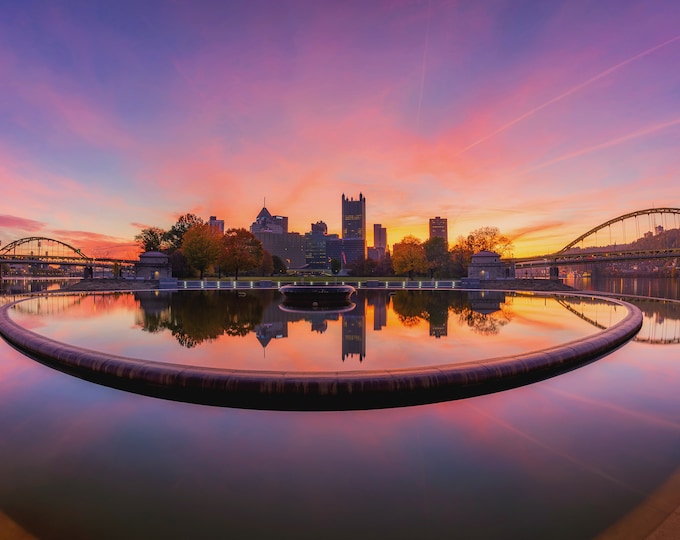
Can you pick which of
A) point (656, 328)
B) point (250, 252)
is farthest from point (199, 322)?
point (250, 252)

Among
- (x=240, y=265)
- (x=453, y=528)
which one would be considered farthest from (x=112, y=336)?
(x=240, y=265)

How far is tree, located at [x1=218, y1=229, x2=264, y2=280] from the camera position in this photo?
61.3 meters

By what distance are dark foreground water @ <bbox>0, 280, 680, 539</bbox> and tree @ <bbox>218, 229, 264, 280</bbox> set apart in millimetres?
53730

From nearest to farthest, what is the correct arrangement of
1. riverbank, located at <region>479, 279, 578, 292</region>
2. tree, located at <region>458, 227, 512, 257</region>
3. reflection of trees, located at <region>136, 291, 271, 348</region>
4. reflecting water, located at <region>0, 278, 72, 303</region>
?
reflection of trees, located at <region>136, 291, 271, 348</region>, reflecting water, located at <region>0, 278, 72, 303</region>, riverbank, located at <region>479, 279, 578, 292</region>, tree, located at <region>458, 227, 512, 257</region>

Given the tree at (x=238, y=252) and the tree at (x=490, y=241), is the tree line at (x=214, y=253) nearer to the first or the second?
the tree at (x=238, y=252)

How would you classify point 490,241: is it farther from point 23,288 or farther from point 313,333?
point 23,288

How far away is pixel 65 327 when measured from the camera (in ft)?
51.7

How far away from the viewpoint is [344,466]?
5.21 meters

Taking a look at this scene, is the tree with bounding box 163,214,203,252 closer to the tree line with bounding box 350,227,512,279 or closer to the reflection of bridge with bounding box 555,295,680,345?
the tree line with bounding box 350,227,512,279

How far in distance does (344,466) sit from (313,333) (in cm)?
879

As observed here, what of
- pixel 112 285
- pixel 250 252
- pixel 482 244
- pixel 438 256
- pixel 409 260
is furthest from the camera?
pixel 482 244

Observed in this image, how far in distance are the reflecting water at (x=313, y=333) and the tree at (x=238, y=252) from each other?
1558 inches

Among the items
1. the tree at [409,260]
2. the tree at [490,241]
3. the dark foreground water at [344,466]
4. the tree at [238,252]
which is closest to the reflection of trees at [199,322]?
the dark foreground water at [344,466]

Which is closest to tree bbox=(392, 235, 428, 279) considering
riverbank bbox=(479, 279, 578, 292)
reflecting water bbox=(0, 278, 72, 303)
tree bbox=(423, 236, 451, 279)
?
tree bbox=(423, 236, 451, 279)
